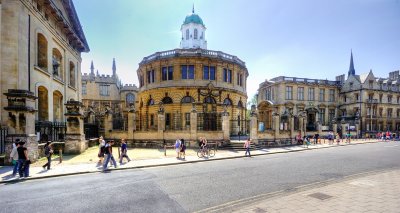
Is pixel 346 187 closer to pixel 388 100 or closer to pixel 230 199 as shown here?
pixel 230 199

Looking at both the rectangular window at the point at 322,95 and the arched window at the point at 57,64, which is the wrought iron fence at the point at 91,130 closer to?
the arched window at the point at 57,64

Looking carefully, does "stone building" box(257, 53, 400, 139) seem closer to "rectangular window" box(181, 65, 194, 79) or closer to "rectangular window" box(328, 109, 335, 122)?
"rectangular window" box(328, 109, 335, 122)

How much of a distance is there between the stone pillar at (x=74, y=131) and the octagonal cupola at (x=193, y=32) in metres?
34.4

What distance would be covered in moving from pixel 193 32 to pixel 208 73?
74.2 ft

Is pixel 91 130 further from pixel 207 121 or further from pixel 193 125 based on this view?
pixel 207 121

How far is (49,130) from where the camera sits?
17.5 meters

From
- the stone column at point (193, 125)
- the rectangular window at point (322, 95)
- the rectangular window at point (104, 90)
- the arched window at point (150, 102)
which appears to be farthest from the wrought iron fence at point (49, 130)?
the rectangular window at point (322, 95)

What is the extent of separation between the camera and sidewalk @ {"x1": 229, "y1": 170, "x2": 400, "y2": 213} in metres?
5.86

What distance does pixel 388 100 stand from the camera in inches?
1939

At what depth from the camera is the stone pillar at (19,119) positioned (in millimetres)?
12058

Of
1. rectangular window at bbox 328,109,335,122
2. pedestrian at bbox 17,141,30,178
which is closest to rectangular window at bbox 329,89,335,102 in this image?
rectangular window at bbox 328,109,335,122

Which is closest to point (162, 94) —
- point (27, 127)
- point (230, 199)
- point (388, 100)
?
point (27, 127)

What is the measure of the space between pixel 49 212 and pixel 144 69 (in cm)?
2820

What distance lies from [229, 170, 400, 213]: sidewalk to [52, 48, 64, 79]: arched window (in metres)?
24.2
